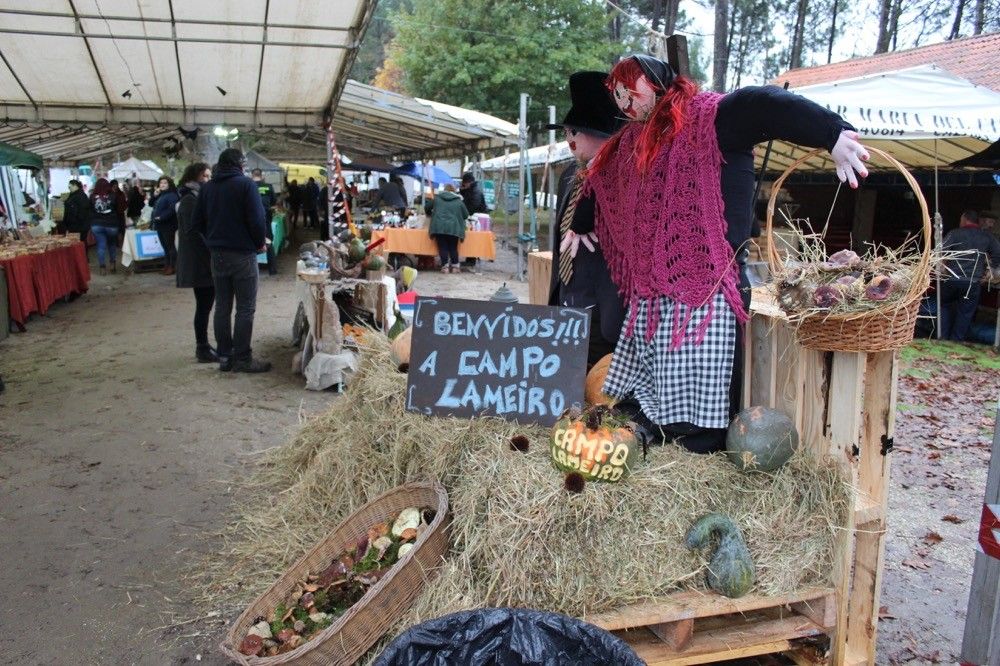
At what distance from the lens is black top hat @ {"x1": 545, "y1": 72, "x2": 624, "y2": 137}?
3127 millimetres

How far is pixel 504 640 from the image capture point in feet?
→ 7.04

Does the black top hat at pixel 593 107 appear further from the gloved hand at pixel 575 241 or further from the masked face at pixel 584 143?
the gloved hand at pixel 575 241

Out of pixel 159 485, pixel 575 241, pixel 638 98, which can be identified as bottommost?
pixel 159 485

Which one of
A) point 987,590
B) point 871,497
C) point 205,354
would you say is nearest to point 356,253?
point 205,354

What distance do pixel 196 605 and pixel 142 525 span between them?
914mm

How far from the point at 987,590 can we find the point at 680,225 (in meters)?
1.47

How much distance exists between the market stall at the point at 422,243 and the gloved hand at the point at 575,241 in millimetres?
10499

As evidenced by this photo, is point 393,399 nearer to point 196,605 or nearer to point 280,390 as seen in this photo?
point 196,605

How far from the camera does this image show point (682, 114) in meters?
2.62

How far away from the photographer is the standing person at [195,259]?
6609 millimetres

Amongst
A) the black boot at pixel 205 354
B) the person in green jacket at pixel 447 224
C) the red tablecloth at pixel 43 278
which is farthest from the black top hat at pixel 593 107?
the person in green jacket at pixel 447 224

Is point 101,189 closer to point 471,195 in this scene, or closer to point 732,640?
point 471,195

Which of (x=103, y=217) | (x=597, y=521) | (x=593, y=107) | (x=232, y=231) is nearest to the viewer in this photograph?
(x=597, y=521)

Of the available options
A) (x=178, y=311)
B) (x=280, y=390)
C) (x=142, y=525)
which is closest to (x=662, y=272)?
(x=142, y=525)
